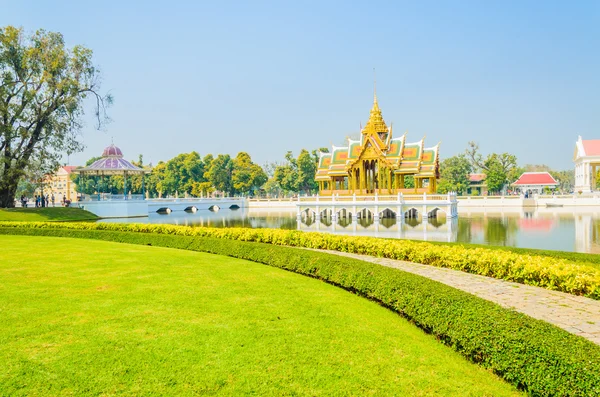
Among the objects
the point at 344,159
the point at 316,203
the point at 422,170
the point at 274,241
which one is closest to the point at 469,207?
the point at 422,170

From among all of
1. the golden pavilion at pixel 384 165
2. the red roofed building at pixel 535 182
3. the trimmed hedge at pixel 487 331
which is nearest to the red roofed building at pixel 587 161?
the red roofed building at pixel 535 182

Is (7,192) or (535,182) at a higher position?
(535,182)

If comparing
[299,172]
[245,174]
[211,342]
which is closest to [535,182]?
[299,172]

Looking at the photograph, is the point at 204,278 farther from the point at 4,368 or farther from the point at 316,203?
the point at 316,203

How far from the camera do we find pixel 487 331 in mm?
5105

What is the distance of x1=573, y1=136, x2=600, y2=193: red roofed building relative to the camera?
71250mm

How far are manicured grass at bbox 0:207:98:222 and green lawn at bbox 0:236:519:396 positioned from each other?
23.4 metres

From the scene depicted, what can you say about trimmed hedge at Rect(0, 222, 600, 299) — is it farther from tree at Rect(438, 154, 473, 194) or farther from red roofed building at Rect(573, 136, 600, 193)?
red roofed building at Rect(573, 136, 600, 193)

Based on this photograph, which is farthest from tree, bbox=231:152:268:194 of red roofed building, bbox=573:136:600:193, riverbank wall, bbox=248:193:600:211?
red roofed building, bbox=573:136:600:193

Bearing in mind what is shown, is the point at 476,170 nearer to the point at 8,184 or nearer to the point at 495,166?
the point at 495,166

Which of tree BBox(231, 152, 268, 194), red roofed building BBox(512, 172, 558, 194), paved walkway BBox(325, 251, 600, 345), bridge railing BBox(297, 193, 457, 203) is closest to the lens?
paved walkway BBox(325, 251, 600, 345)

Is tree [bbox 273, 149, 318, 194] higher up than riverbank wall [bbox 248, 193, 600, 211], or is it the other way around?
tree [bbox 273, 149, 318, 194]

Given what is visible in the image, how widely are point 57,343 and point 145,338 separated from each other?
107 centimetres

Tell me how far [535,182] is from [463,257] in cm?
8272
